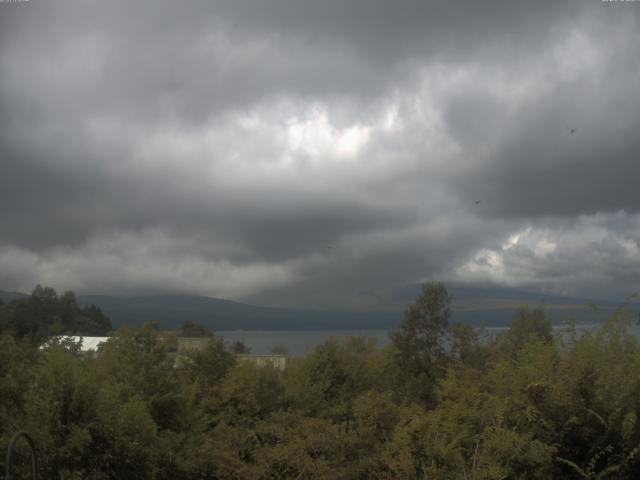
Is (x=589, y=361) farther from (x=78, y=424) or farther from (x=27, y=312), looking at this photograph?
(x=27, y=312)

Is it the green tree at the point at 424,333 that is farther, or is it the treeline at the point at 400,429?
the green tree at the point at 424,333

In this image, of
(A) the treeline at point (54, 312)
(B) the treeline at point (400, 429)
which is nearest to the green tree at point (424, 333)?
(B) the treeline at point (400, 429)

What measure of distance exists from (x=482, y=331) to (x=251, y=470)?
2586 centimetres

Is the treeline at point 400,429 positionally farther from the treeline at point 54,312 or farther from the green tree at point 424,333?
the treeline at point 54,312

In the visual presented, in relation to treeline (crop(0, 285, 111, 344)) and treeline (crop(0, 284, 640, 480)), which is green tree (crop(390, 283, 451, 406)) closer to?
treeline (crop(0, 284, 640, 480))

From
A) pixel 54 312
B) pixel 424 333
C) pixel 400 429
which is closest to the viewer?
pixel 400 429

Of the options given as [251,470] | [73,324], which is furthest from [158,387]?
[73,324]

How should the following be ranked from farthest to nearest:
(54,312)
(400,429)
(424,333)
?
(54,312), (424,333), (400,429)

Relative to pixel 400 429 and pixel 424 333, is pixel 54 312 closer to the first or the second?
pixel 424 333

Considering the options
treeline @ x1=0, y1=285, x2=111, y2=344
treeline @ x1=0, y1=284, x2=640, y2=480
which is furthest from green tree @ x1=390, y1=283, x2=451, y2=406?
treeline @ x1=0, y1=285, x2=111, y2=344

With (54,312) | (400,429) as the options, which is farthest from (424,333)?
(54,312)

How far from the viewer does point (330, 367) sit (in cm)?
2659

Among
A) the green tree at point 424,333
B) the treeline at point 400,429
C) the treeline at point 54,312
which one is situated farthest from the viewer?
the treeline at point 54,312

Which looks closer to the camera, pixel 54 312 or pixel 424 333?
pixel 424 333
